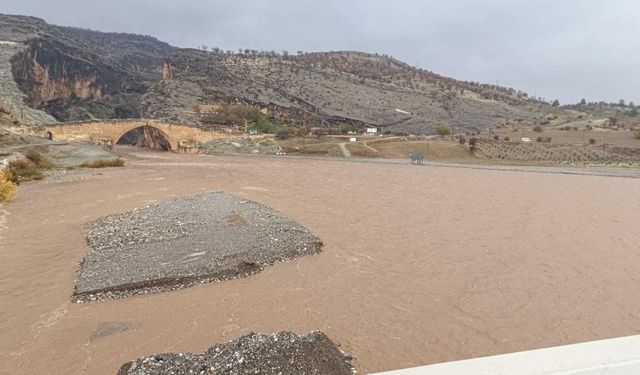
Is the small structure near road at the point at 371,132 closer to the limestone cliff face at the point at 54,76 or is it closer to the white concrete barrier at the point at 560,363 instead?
the limestone cliff face at the point at 54,76

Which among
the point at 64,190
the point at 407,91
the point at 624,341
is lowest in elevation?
the point at 64,190

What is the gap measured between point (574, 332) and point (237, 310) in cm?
711

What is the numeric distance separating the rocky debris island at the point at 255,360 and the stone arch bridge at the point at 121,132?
60.5 m

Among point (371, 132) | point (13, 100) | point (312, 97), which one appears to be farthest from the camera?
point (312, 97)

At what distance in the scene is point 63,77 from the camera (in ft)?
328

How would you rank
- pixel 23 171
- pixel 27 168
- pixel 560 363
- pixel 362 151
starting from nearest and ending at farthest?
pixel 560 363 → pixel 23 171 → pixel 27 168 → pixel 362 151

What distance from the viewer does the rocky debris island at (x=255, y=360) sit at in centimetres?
576

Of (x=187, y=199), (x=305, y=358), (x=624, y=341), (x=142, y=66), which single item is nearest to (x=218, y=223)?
(x=187, y=199)

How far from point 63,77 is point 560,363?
116 m

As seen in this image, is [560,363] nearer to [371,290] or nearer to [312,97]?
[371,290]

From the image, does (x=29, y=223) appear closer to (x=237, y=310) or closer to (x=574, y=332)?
(x=237, y=310)

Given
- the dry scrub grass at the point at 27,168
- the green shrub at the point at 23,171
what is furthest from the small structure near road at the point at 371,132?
the green shrub at the point at 23,171

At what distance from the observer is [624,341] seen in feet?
10.4

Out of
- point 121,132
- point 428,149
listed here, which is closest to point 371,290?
point 428,149
